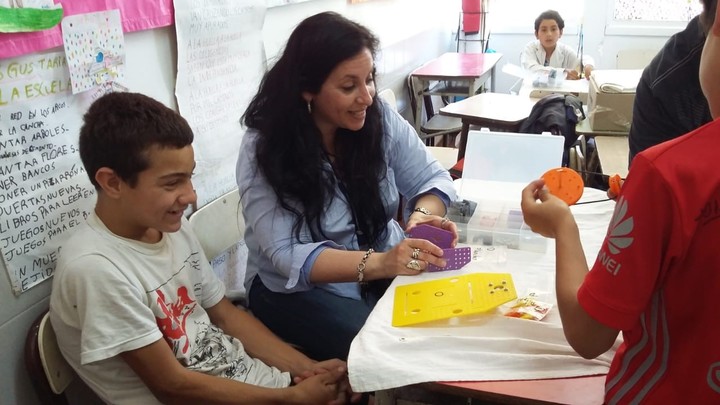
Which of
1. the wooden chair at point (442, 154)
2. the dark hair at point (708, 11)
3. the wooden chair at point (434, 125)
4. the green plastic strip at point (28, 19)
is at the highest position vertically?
the green plastic strip at point (28, 19)

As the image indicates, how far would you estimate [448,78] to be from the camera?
160 inches

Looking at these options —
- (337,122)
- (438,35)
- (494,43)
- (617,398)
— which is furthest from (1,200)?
(494,43)

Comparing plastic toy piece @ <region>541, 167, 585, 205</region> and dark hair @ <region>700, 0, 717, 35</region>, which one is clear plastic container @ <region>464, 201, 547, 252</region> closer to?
plastic toy piece @ <region>541, 167, 585, 205</region>

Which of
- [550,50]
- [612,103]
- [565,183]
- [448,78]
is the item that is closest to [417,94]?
[448,78]

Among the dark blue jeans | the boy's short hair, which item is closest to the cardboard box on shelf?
the dark blue jeans

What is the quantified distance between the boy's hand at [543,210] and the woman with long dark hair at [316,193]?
1.23 ft

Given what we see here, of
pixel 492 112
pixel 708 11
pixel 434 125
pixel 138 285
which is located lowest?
pixel 434 125

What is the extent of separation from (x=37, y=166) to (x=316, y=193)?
638mm

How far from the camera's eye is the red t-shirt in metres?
0.60

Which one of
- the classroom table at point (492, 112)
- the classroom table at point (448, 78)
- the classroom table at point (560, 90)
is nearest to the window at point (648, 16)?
the classroom table at point (448, 78)

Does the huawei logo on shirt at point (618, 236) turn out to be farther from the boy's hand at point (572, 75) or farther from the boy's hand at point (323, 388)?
the boy's hand at point (572, 75)

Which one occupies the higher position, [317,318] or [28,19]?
[28,19]

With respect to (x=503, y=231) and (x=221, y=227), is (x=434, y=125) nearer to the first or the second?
Answer: (x=221, y=227)

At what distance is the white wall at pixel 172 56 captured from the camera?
1210mm
